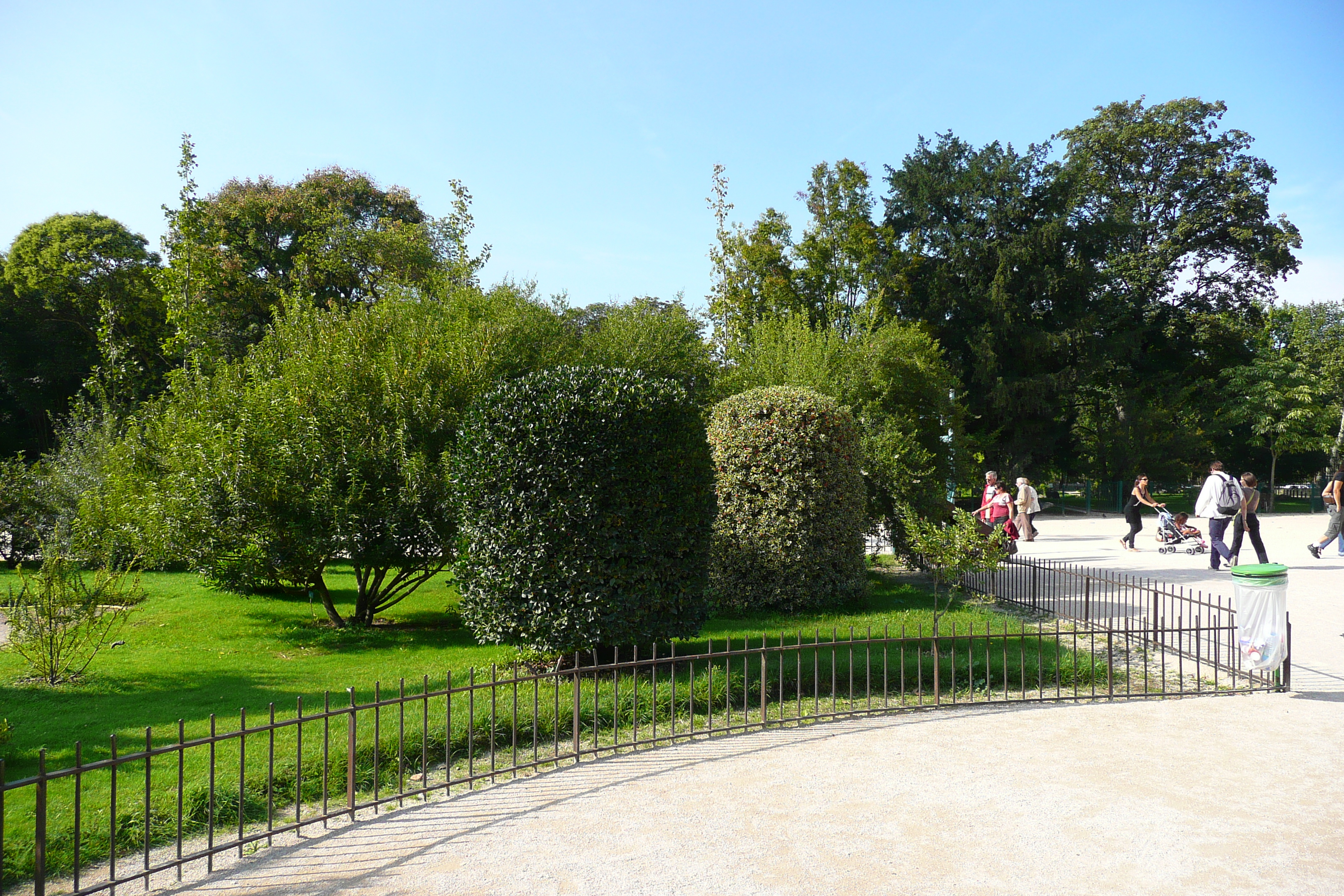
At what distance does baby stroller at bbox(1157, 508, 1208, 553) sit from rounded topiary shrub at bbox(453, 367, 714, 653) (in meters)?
15.3

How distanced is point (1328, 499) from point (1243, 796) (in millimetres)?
14759

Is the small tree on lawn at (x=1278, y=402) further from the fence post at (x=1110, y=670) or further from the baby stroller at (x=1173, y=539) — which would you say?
the fence post at (x=1110, y=670)

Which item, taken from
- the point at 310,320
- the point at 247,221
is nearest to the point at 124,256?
the point at 247,221

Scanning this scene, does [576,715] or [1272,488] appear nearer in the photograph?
[576,715]

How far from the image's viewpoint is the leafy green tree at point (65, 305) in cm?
3359

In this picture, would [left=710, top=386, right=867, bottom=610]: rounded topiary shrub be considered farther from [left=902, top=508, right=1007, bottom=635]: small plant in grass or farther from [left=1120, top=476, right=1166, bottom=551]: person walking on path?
[left=1120, top=476, right=1166, bottom=551]: person walking on path

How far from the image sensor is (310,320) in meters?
13.0

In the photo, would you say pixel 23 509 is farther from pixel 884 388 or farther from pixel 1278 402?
pixel 1278 402

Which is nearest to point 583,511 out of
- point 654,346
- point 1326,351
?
point 654,346

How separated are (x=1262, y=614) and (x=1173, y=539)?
13242 mm

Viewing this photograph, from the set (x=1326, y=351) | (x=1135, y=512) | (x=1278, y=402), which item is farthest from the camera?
(x=1326, y=351)

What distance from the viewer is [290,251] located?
111 feet

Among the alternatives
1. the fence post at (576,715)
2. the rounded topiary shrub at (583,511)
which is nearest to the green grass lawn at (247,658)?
the rounded topiary shrub at (583,511)

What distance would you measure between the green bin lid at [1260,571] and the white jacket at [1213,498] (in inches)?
293
